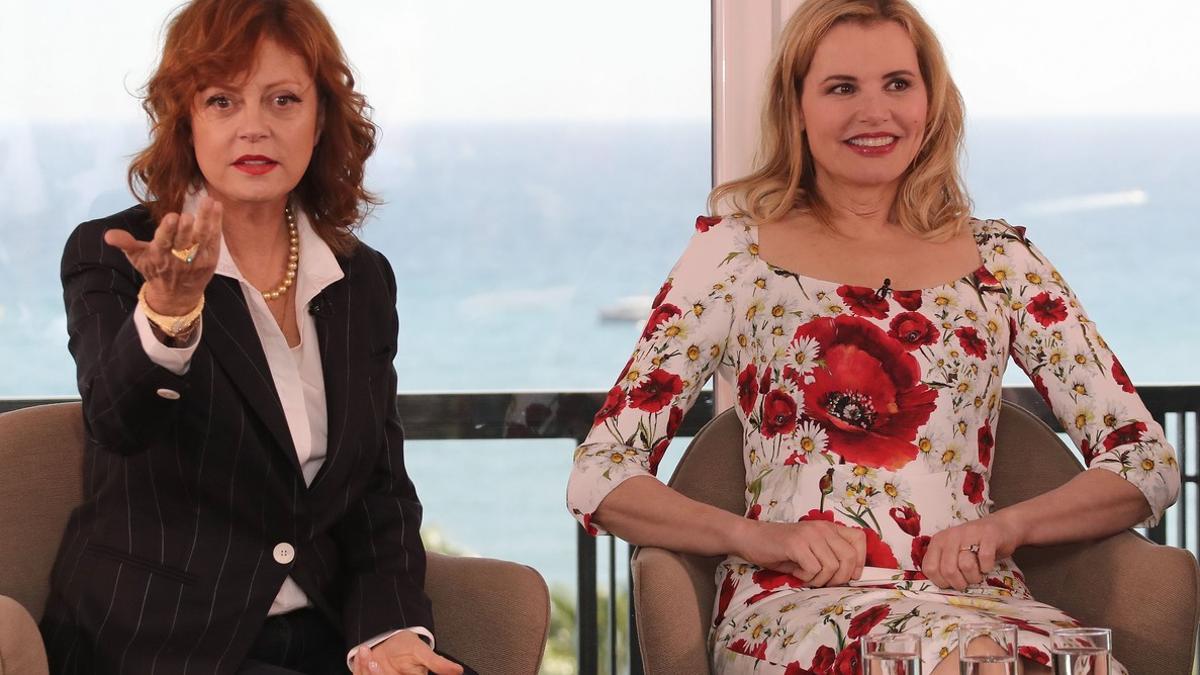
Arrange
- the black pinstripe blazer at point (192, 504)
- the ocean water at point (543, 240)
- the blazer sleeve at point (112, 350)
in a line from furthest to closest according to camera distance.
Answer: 1. the ocean water at point (543, 240)
2. the black pinstripe blazer at point (192, 504)
3. the blazer sleeve at point (112, 350)

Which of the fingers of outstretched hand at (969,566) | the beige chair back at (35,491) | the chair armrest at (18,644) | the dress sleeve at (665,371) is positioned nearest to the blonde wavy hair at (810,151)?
the dress sleeve at (665,371)

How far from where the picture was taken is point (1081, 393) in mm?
2221

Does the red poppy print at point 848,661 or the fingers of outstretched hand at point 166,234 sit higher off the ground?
the fingers of outstretched hand at point 166,234

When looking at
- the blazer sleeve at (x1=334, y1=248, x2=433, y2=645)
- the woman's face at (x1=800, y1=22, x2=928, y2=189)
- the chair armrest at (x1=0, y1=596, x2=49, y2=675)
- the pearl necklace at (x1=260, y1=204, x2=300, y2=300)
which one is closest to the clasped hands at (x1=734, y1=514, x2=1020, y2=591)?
the blazer sleeve at (x1=334, y1=248, x2=433, y2=645)

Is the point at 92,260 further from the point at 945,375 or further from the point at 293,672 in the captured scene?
the point at 945,375

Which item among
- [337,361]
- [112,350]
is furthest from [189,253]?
[337,361]

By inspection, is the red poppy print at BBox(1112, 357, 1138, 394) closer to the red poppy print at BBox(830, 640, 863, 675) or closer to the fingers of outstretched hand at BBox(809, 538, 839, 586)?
the fingers of outstretched hand at BBox(809, 538, 839, 586)

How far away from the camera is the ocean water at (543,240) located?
2736mm

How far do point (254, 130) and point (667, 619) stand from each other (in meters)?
0.90

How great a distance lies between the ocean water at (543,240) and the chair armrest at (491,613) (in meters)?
0.82

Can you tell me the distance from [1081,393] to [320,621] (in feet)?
4.22

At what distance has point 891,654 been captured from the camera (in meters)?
1.23

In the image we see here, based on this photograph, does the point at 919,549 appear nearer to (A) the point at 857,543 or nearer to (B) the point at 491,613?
(A) the point at 857,543

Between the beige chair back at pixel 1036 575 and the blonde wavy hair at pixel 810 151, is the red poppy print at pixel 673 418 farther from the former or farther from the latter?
the blonde wavy hair at pixel 810 151
